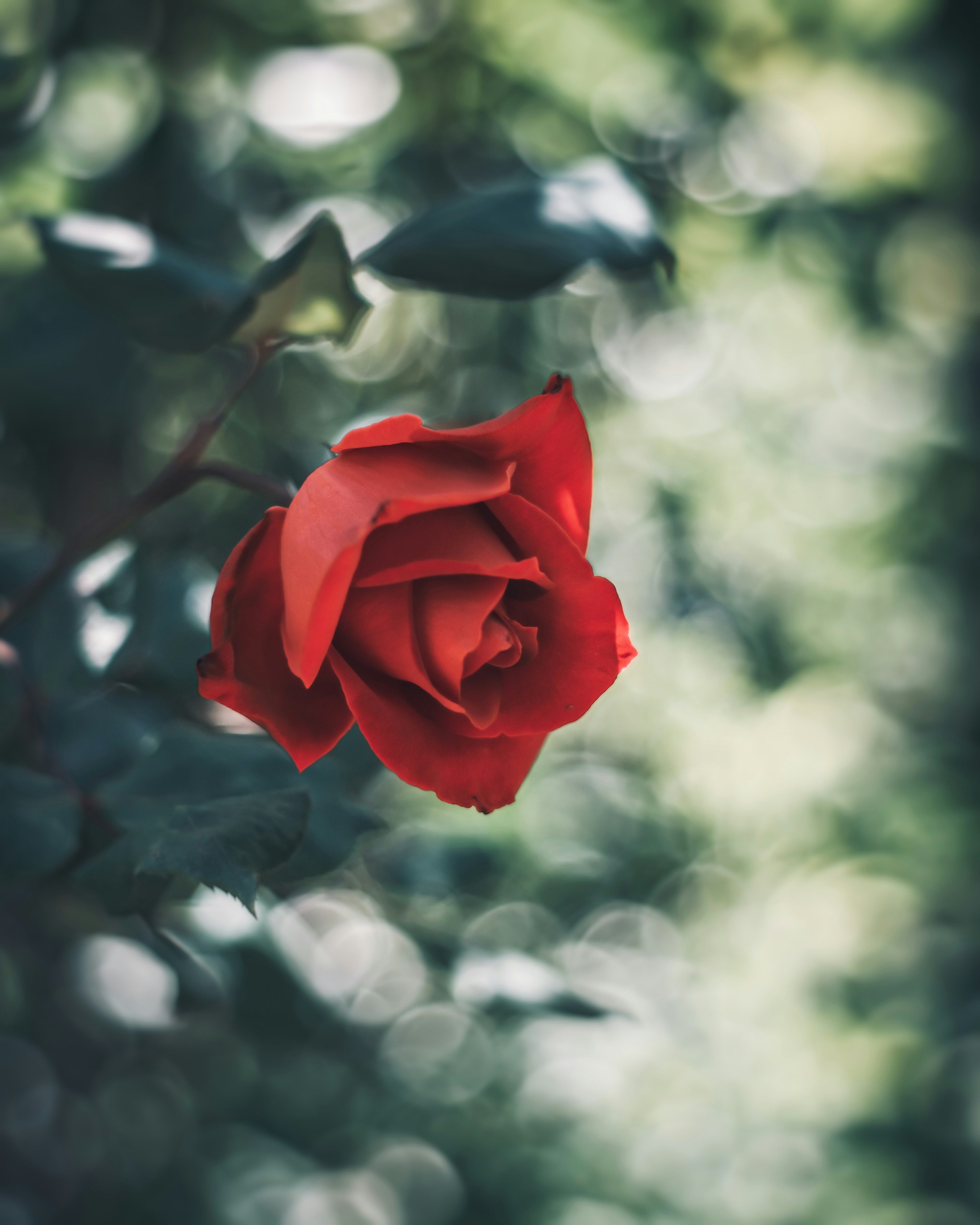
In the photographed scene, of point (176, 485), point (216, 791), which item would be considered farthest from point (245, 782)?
point (176, 485)

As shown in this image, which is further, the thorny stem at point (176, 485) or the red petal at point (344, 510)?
the thorny stem at point (176, 485)

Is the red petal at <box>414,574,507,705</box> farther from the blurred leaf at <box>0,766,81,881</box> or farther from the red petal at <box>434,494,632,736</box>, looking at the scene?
the blurred leaf at <box>0,766,81,881</box>

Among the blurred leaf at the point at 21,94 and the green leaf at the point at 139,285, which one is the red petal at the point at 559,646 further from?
the blurred leaf at the point at 21,94

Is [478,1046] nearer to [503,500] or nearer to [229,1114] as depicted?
[229,1114]

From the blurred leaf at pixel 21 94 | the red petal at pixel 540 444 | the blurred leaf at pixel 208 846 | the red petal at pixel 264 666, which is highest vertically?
the blurred leaf at pixel 21 94

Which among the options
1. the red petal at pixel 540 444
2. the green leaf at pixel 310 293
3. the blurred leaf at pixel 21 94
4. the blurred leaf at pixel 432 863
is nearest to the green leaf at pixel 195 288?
the green leaf at pixel 310 293

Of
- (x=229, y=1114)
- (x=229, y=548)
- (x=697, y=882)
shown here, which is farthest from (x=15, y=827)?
(x=697, y=882)
